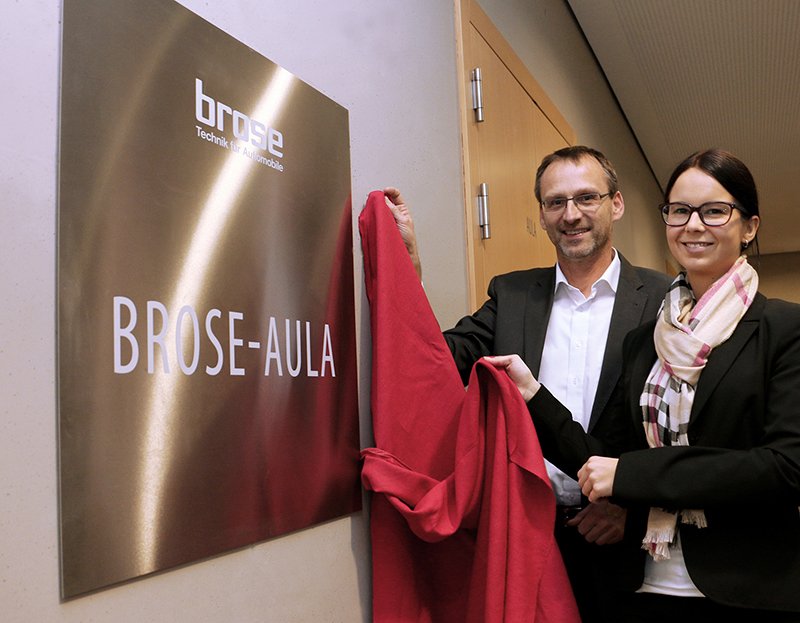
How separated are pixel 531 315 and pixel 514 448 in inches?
17.0

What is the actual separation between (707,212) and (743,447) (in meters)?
0.37

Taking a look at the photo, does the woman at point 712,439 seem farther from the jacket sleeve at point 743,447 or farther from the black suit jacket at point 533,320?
the black suit jacket at point 533,320

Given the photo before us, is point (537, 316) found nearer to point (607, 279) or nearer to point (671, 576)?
point (607, 279)

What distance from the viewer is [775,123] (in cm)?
516

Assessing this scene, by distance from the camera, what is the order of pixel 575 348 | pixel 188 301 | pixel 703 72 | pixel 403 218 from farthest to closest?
pixel 703 72 < pixel 575 348 < pixel 403 218 < pixel 188 301

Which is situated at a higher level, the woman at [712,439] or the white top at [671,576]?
the woman at [712,439]

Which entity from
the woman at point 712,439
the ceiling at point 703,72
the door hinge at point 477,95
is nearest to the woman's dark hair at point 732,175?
the woman at point 712,439

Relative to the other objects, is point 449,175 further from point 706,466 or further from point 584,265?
point 706,466

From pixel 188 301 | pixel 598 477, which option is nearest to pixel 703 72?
pixel 598 477

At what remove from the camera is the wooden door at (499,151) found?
72.8 inches

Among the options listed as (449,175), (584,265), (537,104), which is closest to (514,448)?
(584,265)

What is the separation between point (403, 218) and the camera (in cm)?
135

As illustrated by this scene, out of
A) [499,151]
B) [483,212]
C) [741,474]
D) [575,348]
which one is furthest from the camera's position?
[499,151]

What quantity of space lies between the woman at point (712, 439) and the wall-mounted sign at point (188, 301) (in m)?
0.49
